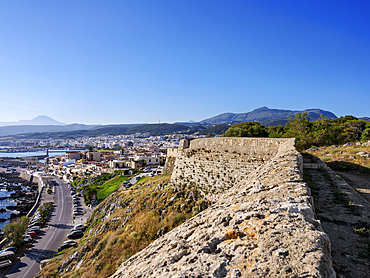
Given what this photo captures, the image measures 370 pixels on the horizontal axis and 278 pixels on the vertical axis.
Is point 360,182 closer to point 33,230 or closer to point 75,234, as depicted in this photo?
point 75,234

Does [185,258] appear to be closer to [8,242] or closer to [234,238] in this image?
[234,238]

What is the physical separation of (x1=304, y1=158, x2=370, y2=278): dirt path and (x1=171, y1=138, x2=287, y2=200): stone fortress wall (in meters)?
2.93

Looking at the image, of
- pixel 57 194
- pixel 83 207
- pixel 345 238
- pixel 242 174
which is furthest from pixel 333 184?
pixel 57 194

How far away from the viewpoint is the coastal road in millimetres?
18002

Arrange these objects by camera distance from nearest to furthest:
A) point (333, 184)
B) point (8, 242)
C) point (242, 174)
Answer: point (333, 184), point (242, 174), point (8, 242)

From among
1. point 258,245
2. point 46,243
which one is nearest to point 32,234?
point 46,243

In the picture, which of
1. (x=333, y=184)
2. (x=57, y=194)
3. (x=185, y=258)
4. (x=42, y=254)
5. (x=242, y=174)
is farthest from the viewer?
(x=57, y=194)

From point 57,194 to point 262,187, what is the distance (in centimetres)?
5408

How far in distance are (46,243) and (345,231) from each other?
28.4 m

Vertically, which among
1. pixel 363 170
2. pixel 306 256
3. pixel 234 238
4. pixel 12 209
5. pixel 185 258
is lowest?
pixel 12 209

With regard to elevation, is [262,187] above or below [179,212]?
above

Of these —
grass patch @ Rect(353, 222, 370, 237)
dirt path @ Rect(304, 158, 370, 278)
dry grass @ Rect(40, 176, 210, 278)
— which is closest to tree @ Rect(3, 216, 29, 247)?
dry grass @ Rect(40, 176, 210, 278)

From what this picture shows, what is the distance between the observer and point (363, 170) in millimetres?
12414

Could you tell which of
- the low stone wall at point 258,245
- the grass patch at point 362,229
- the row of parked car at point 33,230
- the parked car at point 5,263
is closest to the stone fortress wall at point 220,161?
the grass patch at point 362,229
